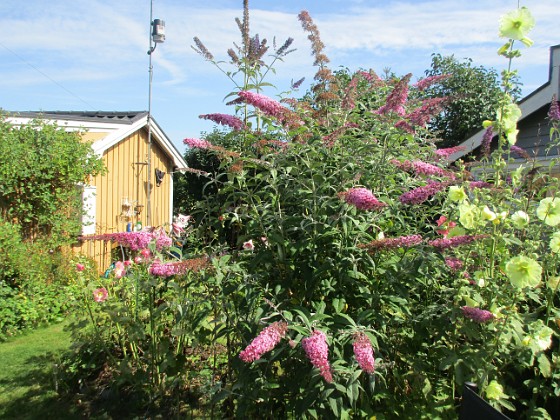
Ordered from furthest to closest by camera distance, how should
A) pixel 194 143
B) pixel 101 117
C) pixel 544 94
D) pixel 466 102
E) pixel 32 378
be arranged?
pixel 101 117, pixel 466 102, pixel 544 94, pixel 32 378, pixel 194 143

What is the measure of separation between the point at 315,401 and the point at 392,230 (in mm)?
1113

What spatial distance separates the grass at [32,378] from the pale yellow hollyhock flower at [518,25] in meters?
3.39

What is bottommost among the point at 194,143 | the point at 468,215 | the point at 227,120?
the point at 468,215

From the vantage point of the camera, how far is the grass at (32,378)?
3.36 meters

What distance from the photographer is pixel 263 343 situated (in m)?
1.71

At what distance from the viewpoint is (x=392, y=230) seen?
2.76 m

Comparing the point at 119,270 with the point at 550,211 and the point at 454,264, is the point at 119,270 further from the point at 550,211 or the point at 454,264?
the point at 550,211

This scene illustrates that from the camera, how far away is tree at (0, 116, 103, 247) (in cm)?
614

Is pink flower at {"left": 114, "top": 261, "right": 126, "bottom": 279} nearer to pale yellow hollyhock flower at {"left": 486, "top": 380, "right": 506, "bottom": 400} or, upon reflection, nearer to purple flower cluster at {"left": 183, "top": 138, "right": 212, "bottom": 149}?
purple flower cluster at {"left": 183, "top": 138, "right": 212, "bottom": 149}

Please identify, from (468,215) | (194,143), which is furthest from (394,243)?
(194,143)

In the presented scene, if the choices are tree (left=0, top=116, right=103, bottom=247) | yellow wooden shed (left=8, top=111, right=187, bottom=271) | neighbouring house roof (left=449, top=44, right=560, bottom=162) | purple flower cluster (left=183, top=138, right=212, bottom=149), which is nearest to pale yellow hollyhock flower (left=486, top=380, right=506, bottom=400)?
purple flower cluster (left=183, top=138, right=212, bottom=149)

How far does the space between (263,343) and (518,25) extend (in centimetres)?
173

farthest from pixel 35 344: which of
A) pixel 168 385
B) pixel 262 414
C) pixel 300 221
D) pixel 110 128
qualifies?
pixel 110 128

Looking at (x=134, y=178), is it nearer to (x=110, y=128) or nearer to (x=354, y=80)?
(x=110, y=128)
